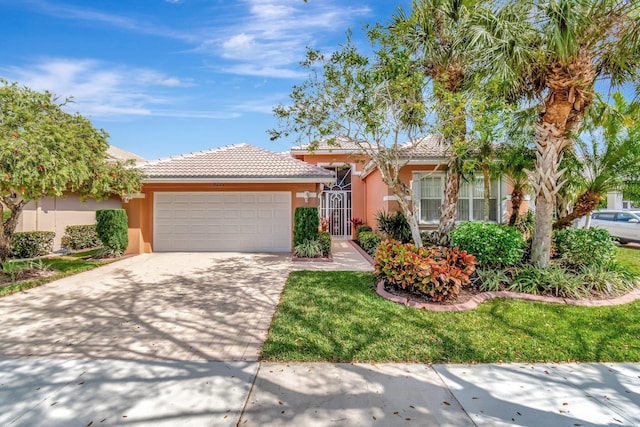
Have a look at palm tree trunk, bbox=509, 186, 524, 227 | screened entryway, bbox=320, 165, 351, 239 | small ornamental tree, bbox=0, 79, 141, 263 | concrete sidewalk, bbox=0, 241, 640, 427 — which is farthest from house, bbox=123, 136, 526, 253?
concrete sidewalk, bbox=0, 241, 640, 427

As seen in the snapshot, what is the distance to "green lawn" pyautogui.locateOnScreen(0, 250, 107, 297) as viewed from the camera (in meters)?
7.63

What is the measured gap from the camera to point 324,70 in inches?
330

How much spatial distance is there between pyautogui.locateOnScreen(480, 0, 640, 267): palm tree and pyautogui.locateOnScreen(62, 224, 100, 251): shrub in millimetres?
16573

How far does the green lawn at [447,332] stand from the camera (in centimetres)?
436

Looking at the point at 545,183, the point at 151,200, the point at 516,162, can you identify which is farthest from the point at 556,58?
the point at 151,200

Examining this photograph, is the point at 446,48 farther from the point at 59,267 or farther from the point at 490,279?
the point at 59,267

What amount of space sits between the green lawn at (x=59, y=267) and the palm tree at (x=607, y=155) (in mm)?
14334

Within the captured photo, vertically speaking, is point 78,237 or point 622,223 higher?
point 622,223

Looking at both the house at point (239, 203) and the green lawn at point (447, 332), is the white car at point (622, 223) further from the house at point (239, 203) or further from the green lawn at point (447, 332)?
the green lawn at point (447, 332)

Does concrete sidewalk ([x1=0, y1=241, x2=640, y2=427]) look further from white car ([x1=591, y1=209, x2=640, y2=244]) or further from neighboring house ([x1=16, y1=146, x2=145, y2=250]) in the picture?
white car ([x1=591, y1=209, x2=640, y2=244])

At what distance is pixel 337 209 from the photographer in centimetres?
1895

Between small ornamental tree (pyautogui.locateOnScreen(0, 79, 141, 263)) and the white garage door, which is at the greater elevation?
small ornamental tree (pyautogui.locateOnScreen(0, 79, 141, 263))

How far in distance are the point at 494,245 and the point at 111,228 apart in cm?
1245

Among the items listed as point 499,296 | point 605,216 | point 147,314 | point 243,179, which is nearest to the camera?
point 147,314
